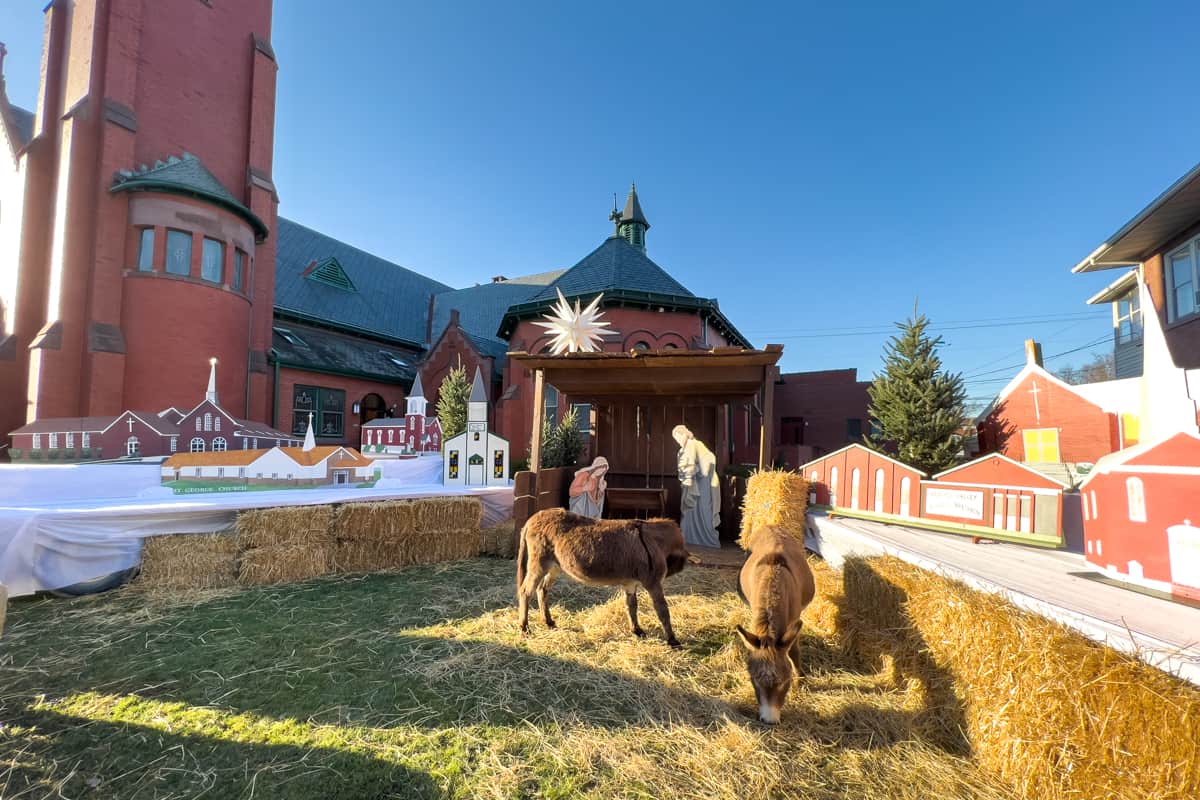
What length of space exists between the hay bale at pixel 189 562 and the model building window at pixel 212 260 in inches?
466

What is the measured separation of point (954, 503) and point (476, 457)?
27.0 feet

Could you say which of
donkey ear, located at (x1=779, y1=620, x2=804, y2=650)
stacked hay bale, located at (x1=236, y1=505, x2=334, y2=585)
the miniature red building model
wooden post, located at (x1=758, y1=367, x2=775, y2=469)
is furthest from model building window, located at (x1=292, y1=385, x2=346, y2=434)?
donkey ear, located at (x1=779, y1=620, x2=804, y2=650)

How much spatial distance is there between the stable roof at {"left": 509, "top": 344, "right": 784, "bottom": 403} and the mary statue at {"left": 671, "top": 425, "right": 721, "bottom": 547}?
1.19 metres

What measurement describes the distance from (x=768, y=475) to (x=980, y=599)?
13.0ft

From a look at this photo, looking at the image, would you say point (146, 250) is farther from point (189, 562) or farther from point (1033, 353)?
point (1033, 353)

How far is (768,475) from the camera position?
6.84 meters

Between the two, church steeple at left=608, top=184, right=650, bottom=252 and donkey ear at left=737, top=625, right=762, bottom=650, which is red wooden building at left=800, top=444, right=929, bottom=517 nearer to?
donkey ear at left=737, top=625, right=762, bottom=650

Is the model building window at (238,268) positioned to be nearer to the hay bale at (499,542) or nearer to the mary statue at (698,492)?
the hay bale at (499,542)

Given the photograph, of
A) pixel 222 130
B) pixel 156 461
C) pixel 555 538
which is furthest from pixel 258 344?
pixel 555 538

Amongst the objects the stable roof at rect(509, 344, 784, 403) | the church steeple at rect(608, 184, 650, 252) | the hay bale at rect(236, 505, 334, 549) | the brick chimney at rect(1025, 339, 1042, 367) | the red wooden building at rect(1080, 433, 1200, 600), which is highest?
the church steeple at rect(608, 184, 650, 252)

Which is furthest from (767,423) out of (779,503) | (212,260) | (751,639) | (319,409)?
(319,409)

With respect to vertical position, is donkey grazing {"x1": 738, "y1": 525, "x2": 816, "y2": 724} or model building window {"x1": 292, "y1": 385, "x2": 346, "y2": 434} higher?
model building window {"x1": 292, "y1": 385, "x2": 346, "y2": 434}

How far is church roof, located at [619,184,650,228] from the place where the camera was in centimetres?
3275

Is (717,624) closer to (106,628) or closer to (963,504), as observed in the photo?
(963,504)
